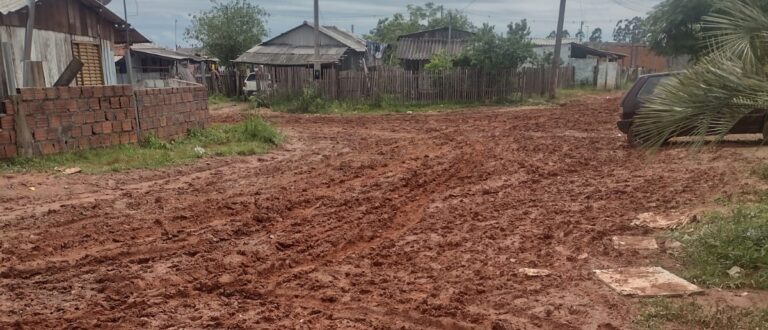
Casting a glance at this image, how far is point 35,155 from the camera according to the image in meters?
8.60

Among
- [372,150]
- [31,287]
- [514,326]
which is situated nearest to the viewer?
[514,326]

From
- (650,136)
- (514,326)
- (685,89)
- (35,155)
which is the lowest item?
(514,326)

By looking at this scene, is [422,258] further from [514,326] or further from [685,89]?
[685,89]

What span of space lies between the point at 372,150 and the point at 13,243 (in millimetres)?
6956

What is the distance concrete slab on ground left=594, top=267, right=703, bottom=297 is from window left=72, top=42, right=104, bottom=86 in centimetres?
1253

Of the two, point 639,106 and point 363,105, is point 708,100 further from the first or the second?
point 363,105

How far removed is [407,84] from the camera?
2200 centimetres

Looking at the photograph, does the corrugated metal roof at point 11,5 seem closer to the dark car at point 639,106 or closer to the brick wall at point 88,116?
the brick wall at point 88,116

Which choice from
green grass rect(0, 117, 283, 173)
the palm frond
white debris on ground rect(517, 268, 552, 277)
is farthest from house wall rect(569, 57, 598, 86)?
the palm frond

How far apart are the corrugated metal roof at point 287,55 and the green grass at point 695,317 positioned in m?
24.6

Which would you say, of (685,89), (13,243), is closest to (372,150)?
(13,243)

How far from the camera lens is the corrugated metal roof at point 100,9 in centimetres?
1033

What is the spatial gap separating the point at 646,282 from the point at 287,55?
1113 inches

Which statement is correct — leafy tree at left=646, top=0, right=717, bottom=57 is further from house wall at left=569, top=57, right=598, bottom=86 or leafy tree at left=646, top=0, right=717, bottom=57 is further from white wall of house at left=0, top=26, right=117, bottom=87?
white wall of house at left=0, top=26, right=117, bottom=87
